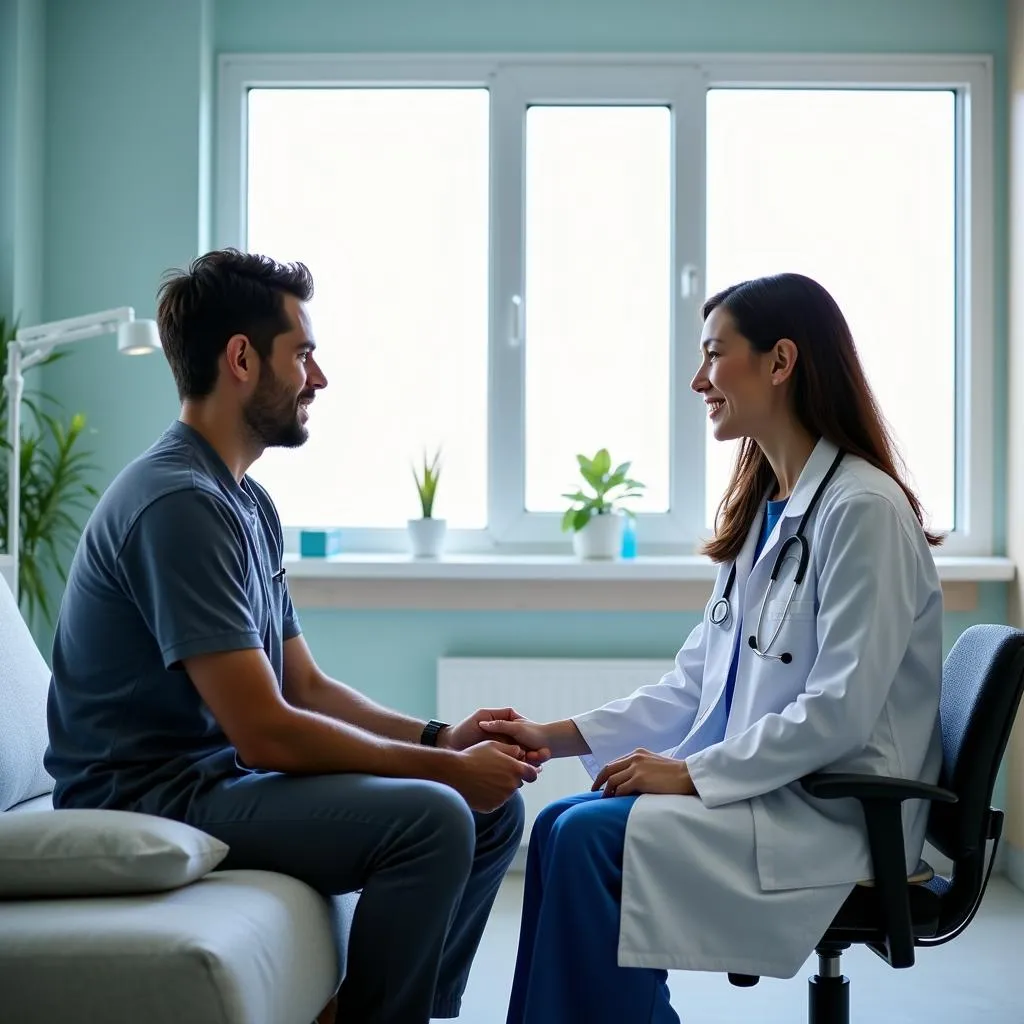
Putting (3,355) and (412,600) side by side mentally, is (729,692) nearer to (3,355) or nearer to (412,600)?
(412,600)

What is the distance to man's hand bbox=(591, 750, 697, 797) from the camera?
1733 millimetres

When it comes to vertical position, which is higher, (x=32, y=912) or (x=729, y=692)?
(x=729, y=692)

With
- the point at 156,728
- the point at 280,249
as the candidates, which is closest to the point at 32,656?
the point at 156,728

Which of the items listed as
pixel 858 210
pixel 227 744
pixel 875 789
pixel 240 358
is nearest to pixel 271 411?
pixel 240 358

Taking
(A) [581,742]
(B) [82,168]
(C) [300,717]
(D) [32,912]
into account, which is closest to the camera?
(D) [32,912]

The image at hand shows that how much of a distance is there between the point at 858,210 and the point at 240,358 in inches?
92.0

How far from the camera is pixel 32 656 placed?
87.0 inches

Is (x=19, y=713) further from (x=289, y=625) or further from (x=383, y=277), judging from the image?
(x=383, y=277)

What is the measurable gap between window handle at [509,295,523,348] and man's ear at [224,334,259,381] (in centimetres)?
171

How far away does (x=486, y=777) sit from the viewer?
188 cm

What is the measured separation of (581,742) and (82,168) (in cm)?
241

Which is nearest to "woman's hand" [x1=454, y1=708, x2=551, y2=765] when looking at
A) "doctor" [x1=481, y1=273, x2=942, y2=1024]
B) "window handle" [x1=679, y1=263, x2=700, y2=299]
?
"doctor" [x1=481, y1=273, x2=942, y2=1024]

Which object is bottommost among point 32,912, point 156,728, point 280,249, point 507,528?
point 32,912

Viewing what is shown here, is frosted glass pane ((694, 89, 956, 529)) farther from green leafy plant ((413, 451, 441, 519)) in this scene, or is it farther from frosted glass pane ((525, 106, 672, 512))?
green leafy plant ((413, 451, 441, 519))
